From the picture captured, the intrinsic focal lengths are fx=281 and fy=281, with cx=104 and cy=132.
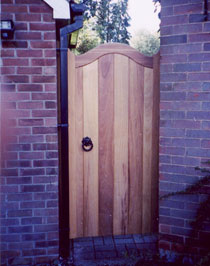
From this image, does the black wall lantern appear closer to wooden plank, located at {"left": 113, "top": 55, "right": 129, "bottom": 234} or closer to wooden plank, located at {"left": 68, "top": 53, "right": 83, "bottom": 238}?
wooden plank, located at {"left": 68, "top": 53, "right": 83, "bottom": 238}

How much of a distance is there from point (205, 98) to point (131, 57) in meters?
0.92

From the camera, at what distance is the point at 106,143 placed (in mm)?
3107

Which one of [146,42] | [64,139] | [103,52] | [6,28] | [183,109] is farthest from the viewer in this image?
[146,42]

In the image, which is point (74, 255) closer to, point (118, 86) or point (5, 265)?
point (5, 265)

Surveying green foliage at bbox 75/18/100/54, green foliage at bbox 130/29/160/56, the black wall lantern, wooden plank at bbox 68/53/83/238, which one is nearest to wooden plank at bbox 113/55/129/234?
wooden plank at bbox 68/53/83/238

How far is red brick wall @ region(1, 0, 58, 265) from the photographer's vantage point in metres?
2.54

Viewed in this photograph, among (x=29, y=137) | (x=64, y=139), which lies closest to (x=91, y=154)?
(x=64, y=139)

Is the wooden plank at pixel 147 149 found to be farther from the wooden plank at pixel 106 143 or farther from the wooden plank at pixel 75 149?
the wooden plank at pixel 75 149

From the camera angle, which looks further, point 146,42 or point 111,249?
point 146,42

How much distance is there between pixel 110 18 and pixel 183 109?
11.5 metres

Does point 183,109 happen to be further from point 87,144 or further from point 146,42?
point 146,42

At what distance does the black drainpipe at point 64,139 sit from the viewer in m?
2.68

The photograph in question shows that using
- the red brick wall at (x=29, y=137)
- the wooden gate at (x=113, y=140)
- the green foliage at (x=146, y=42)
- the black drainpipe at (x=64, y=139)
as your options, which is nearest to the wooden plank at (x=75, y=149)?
the wooden gate at (x=113, y=140)

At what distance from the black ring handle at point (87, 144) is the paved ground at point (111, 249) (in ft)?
3.44
